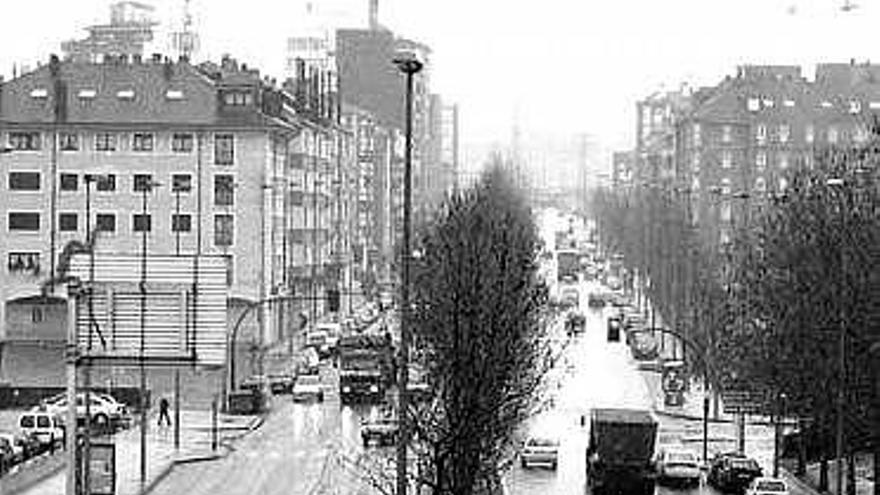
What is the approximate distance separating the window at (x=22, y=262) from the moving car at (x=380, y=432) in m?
36.1

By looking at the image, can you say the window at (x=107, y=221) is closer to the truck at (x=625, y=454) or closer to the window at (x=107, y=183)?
the window at (x=107, y=183)

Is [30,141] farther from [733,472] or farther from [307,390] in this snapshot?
[733,472]

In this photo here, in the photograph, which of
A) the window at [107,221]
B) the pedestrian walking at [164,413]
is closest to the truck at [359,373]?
the pedestrian walking at [164,413]

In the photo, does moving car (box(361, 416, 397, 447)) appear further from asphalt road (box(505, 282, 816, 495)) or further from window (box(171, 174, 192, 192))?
window (box(171, 174, 192, 192))

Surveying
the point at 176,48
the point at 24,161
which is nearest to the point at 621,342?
the point at 24,161

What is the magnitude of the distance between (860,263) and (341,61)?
132 meters

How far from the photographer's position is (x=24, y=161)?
88.4m

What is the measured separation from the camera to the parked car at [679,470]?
49.4 m

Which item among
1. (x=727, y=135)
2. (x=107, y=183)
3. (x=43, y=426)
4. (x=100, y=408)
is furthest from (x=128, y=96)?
(x=727, y=135)

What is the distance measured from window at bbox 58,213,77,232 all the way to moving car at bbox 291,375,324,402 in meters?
18.3

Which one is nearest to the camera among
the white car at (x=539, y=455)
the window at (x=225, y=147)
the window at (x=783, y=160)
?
the white car at (x=539, y=455)

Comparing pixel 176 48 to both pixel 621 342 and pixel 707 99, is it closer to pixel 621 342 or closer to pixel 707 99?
pixel 707 99

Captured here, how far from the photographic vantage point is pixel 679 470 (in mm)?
49438

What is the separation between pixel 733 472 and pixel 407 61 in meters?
27.9
